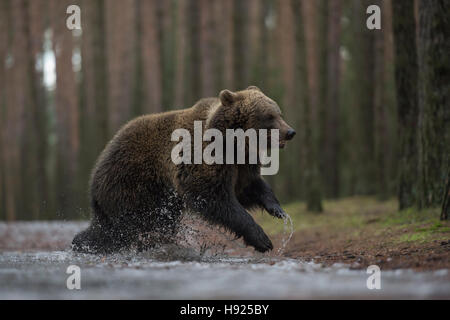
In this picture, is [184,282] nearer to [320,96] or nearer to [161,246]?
[161,246]

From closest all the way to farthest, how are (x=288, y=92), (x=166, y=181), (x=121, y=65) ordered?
1. (x=166, y=181)
2. (x=121, y=65)
3. (x=288, y=92)

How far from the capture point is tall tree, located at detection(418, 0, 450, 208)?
9594mm

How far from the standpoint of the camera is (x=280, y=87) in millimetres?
29688

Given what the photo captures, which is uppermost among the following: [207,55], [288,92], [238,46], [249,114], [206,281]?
[238,46]

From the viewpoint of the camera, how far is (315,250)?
9.58 meters

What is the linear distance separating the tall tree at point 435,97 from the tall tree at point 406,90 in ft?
5.56

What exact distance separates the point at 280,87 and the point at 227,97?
21.6 metres

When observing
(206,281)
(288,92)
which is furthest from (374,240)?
(288,92)

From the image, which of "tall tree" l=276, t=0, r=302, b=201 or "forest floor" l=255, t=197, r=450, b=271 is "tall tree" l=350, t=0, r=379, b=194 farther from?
"forest floor" l=255, t=197, r=450, b=271

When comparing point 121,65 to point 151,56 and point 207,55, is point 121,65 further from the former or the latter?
point 151,56

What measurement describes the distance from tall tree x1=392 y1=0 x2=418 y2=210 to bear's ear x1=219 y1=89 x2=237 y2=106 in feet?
15.3

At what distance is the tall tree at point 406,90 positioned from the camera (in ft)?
38.2

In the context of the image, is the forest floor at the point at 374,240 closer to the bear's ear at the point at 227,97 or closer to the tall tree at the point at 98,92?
the bear's ear at the point at 227,97

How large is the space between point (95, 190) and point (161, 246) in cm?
124
